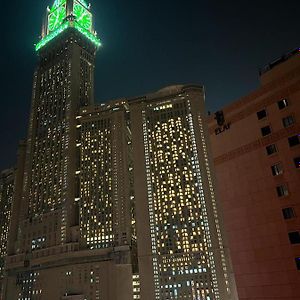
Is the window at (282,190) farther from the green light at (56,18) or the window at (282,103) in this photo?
the green light at (56,18)

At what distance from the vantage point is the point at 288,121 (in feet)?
84.0

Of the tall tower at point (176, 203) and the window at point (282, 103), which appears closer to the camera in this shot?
the window at point (282, 103)

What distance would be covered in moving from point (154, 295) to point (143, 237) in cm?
1380

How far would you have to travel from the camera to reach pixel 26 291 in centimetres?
Result: 9425

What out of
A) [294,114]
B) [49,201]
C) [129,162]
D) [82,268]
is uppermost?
[129,162]

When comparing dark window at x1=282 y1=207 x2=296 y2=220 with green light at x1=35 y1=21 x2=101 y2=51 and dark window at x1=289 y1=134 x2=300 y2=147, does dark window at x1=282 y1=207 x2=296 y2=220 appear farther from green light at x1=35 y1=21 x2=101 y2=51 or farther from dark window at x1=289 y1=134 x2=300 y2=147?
green light at x1=35 y1=21 x2=101 y2=51

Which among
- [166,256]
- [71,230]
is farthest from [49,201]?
[166,256]

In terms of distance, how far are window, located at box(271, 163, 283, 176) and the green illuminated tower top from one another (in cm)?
11525

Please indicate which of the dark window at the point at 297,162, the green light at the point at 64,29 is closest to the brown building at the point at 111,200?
the green light at the point at 64,29

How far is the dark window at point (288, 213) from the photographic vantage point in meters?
23.5

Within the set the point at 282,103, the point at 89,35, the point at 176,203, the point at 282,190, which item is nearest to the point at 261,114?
the point at 282,103

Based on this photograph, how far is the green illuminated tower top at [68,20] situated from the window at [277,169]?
115 metres

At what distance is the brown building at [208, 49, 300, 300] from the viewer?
926 inches

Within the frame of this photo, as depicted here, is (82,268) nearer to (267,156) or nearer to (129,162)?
(129,162)
